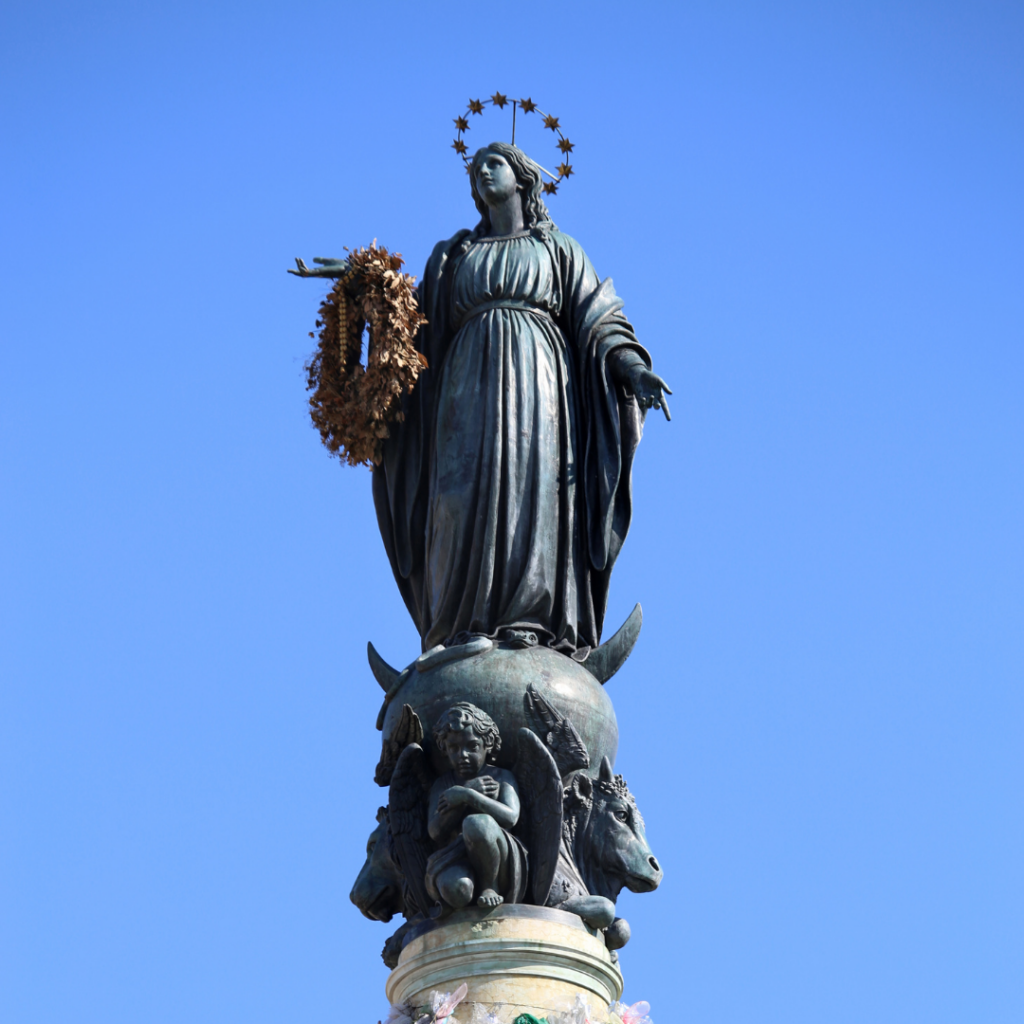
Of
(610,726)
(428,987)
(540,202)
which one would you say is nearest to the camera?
(428,987)

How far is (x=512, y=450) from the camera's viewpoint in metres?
12.1

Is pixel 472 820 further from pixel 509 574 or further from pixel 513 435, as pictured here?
pixel 513 435

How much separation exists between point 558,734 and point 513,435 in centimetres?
226

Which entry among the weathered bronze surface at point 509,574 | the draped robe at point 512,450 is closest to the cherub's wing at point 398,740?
the weathered bronze surface at point 509,574

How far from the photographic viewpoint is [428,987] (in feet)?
34.2

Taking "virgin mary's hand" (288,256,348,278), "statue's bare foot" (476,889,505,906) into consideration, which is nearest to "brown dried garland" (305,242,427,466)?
"virgin mary's hand" (288,256,348,278)

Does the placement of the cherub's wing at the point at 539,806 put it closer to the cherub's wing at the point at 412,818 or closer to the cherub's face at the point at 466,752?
the cherub's face at the point at 466,752

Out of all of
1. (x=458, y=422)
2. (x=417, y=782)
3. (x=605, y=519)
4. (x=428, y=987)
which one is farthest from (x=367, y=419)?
(x=428, y=987)

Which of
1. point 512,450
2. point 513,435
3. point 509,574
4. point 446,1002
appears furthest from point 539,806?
point 513,435

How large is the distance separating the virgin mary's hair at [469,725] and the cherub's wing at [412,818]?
20cm

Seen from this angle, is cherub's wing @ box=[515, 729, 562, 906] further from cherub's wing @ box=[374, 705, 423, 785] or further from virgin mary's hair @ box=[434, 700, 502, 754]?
cherub's wing @ box=[374, 705, 423, 785]

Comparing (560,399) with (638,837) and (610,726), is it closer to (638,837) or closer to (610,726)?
(610,726)

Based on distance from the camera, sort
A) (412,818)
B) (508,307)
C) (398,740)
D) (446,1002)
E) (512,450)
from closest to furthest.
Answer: (446,1002) < (412,818) < (398,740) < (512,450) < (508,307)

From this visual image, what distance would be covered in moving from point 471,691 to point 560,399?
8.12ft
